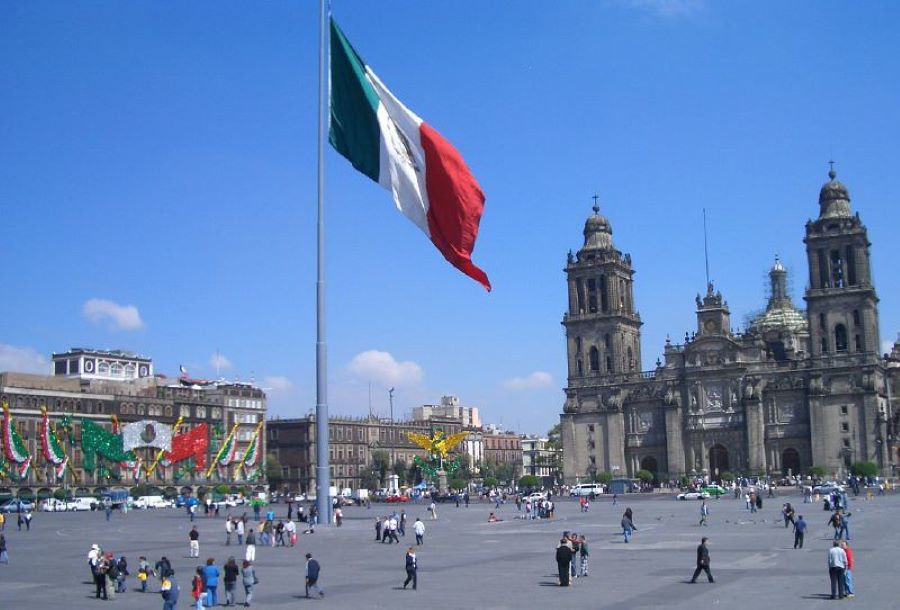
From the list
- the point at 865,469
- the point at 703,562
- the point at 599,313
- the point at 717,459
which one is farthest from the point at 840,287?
the point at 703,562

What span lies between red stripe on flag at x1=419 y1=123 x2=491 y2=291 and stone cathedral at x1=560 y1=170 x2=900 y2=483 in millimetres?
85524

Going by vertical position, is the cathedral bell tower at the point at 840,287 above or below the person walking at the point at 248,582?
above

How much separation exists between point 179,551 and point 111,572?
568 inches

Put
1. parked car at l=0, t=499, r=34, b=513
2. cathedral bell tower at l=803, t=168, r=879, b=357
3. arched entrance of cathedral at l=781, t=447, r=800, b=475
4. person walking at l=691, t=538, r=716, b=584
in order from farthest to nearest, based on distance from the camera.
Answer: arched entrance of cathedral at l=781, t=447, r=800, b=475, cathedral bell tower at l=803, t=168, r=879, b=357, parked car at l=0, t=499, r=34, b=513, person walking at l=691, t=538, r=716, b=584

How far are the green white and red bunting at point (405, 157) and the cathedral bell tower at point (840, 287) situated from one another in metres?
87.4

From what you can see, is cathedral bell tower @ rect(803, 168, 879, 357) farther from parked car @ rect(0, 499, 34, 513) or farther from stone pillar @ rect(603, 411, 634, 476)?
parked car @ rect(0, 499, 34, 513)

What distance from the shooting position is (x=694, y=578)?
2509 centimetres

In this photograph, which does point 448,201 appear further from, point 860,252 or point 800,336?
point 800,336

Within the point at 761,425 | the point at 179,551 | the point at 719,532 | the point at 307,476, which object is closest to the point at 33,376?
the point at 307,476

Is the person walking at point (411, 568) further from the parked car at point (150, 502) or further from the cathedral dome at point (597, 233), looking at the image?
the cathedral dome at point (597, 233)

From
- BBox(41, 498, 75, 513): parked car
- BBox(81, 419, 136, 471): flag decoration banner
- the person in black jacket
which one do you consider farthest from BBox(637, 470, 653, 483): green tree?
the person in black jacket

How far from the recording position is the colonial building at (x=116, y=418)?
102 metres

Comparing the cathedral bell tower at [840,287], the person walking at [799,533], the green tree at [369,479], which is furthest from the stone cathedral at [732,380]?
the person walking at [799,533]

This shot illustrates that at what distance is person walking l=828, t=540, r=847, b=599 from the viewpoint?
21.8 metres
